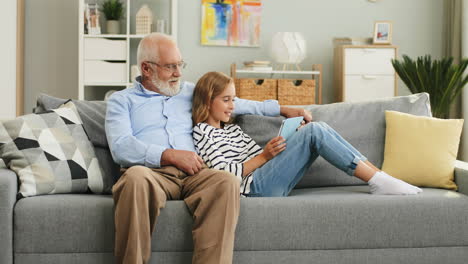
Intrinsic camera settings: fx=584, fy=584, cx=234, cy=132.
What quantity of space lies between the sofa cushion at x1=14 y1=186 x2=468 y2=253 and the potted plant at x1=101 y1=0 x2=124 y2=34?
346cm

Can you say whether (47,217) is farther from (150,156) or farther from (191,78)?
(191,78)

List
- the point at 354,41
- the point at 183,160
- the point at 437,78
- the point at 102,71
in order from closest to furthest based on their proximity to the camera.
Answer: the point at 183,160, the point at 437,78, the point at 102,71, the point at 354,41

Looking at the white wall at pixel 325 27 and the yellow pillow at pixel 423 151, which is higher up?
the white wall at pixel 325 27

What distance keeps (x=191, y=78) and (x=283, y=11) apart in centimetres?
116

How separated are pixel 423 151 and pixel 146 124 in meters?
1.23

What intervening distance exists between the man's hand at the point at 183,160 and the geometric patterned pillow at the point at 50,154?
0.32 metres

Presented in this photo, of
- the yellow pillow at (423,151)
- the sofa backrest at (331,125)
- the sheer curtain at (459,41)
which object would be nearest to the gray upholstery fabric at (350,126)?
the sofa backrest at (331,125)

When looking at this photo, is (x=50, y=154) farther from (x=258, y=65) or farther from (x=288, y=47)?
(x=288, y=47)

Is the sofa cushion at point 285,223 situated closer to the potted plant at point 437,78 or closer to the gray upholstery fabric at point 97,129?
the gray upholstery fabric at point 97,129

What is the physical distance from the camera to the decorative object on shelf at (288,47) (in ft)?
18.0

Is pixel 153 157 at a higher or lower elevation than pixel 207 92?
lower

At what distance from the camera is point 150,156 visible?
232cm

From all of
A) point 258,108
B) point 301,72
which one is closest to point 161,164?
point 258,108

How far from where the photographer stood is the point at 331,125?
2781 millimetres
